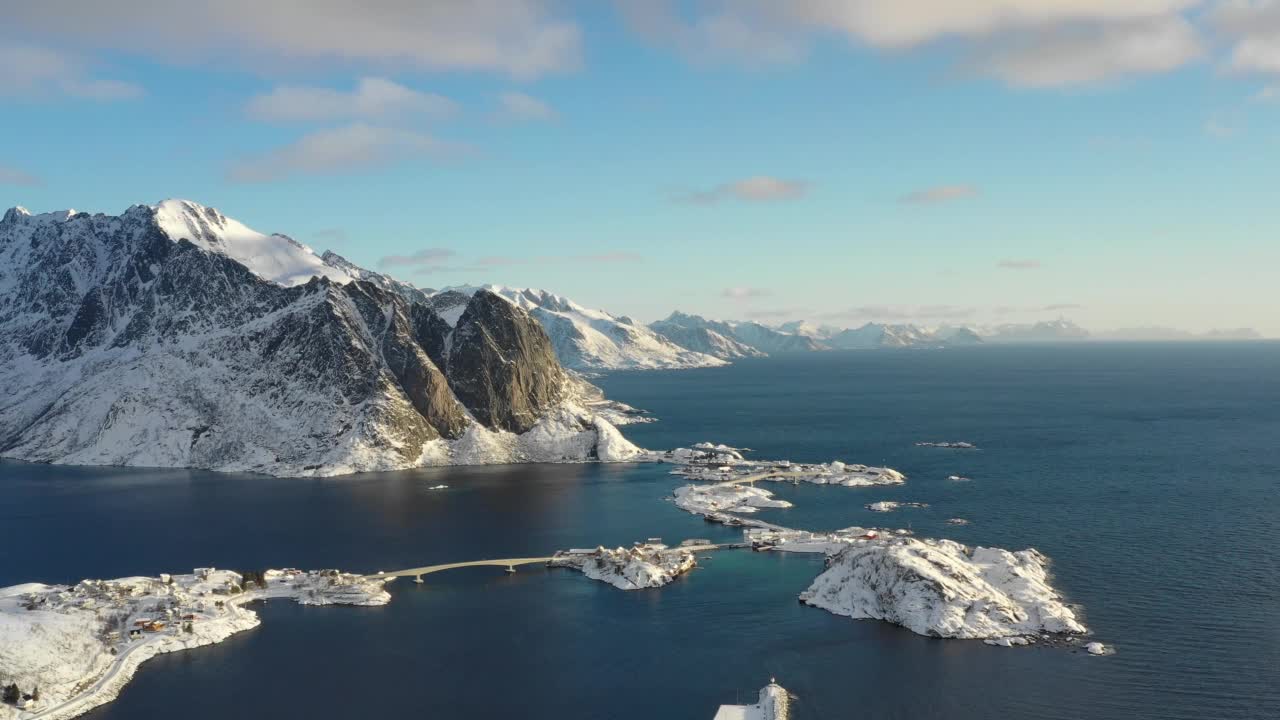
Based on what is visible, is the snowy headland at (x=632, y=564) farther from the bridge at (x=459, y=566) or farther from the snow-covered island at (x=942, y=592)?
the snow-covered island at (x=942, y=592)

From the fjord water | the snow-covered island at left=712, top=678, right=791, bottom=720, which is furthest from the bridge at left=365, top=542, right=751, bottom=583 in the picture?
the snow-covered island at left=712, top=678, right=791, bottom=720

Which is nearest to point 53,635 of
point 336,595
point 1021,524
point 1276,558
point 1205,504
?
point 336,595

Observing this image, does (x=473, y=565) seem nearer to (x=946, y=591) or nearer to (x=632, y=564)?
(x=632, y=564)

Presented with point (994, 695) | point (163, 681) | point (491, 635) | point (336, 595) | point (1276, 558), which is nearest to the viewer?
point (994, 695)

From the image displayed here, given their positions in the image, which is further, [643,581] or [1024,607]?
[643,581]

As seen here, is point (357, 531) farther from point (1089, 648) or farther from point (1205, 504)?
point (1205, 504)

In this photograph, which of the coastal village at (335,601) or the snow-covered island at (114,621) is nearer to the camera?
the snow-covered island at (114,621)

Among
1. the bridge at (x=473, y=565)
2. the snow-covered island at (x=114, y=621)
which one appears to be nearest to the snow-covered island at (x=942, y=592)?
the bridge at (x=473, y=565)
